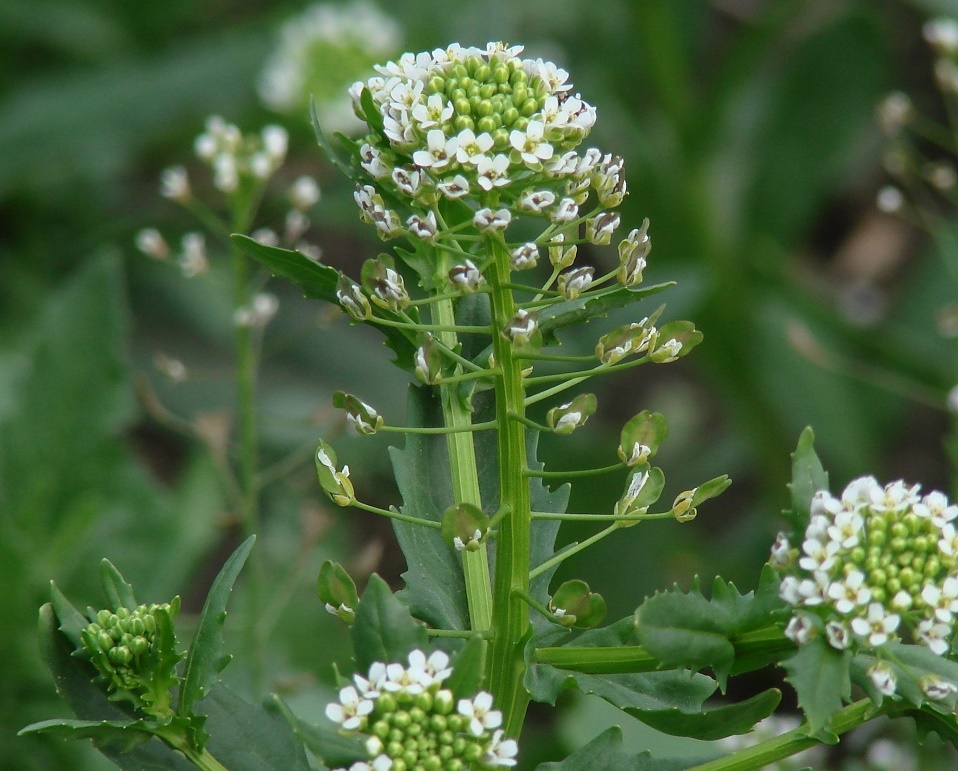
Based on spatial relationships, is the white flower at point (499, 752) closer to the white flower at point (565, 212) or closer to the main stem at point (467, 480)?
the main stem at point (467, 480)

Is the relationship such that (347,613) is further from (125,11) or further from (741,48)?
(125,11)

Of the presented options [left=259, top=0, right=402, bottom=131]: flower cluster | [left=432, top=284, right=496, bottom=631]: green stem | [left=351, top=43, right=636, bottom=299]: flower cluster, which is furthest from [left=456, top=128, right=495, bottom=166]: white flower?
[left=259, top=0, right=402, bottom=131]: flower cluster

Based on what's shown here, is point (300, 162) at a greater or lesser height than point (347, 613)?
lesser

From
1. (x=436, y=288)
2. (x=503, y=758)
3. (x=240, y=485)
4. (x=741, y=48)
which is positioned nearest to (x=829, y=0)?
(x=741, y=48)

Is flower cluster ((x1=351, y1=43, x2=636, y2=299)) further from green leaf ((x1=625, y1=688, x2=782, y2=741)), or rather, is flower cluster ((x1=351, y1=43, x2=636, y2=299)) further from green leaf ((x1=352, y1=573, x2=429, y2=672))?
green leaf ((x1=625, y1=688, x2=782, y2=741))

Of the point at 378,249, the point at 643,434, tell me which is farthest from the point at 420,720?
the point at 378,249

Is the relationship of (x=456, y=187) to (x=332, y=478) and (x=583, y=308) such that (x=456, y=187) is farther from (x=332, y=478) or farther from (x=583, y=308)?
(x=332, y=478)

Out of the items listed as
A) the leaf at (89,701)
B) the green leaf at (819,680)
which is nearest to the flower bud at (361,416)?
the leaf at (89,701)

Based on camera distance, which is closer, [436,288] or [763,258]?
[436,288]
